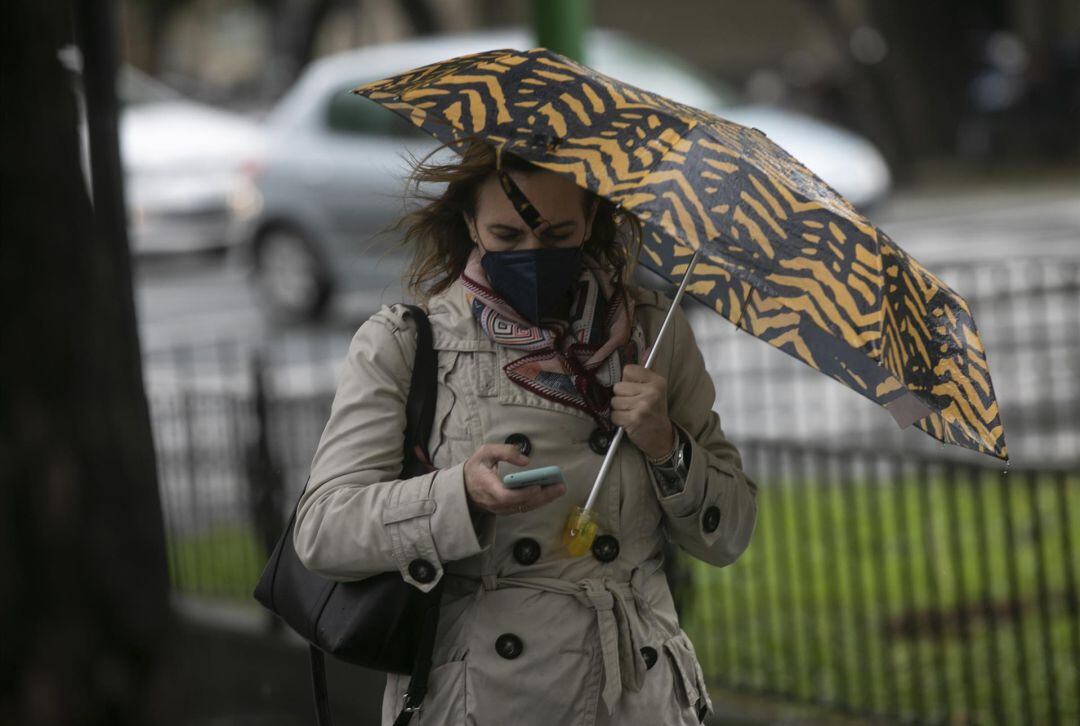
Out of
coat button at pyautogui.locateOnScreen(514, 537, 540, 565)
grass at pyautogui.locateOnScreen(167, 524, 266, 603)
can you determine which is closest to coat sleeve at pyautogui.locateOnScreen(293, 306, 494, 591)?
coat button at pyautogui.locateOnScreen(514, 537, 540, 565)

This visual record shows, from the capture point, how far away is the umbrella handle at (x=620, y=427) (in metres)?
2.51

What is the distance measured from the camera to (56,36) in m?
2.52

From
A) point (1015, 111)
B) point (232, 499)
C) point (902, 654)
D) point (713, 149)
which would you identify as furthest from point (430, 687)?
point (1015, 111)

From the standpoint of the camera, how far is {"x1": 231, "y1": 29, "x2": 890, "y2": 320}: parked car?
1180 cm

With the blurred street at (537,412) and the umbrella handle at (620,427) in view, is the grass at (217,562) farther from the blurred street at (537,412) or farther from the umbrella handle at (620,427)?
the umbrella handle at (620,427)

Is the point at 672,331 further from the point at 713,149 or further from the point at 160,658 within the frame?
the point at 160,658

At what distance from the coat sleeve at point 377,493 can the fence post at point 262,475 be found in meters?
3.62

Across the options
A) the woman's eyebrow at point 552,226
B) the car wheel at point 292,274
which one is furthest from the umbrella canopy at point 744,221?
the car wheel at point 292,274

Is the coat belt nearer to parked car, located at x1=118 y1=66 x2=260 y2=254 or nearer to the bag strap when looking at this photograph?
the bag strap

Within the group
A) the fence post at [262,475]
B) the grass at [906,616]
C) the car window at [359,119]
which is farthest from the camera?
the car window at [359,119]

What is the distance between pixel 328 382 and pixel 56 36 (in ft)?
23.8

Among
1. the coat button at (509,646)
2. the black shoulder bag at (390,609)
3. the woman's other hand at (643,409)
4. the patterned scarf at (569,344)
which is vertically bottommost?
the coat button at (509,646)

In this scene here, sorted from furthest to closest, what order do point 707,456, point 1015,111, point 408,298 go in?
point 1015,111 < point 408,298 < point 707,456

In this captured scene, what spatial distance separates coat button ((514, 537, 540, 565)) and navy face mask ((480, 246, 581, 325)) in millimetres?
335
